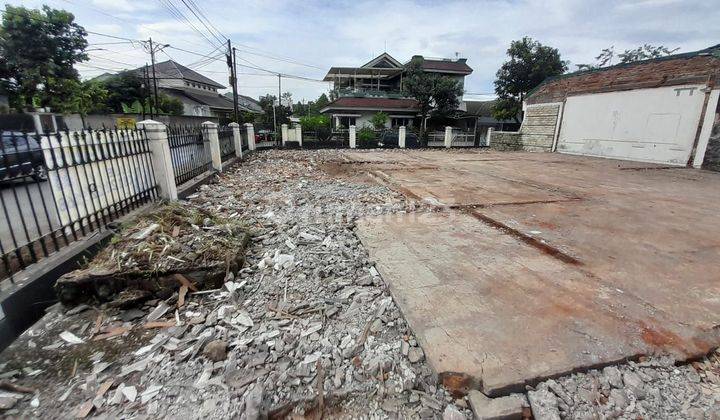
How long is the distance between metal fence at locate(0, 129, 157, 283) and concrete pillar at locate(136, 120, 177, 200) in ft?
0.55

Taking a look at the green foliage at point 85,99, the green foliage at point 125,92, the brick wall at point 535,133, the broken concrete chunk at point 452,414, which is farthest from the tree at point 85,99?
the brick wall at point 535,133

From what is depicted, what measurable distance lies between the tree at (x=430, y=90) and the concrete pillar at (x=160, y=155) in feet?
60.1

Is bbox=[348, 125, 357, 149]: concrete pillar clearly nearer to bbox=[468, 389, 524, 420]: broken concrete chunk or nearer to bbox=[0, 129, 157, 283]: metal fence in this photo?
bbox=[0, 129, 157, 283]: metal fence

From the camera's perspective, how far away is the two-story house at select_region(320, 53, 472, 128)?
24.4 metres

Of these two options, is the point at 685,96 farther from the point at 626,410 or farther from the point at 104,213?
the point at 104,213

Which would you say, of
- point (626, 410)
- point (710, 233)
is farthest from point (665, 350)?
point (710, 233)

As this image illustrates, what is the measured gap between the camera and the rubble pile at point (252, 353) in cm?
166

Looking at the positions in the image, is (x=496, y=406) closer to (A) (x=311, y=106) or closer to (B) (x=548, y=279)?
(B) (x=548, y=279)

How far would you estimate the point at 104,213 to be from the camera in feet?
11.6

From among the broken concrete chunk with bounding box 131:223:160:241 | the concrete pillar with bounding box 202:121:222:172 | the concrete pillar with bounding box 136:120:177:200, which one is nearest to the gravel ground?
the broken concrete chunk with bounding box 131:223:160:241

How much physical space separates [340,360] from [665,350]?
1.98m

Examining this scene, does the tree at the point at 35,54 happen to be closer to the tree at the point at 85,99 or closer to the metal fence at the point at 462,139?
the tree at the point at 85,99

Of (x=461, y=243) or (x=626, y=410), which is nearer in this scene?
(x=626, y=410)

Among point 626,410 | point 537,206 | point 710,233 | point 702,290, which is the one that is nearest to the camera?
point 626,410
